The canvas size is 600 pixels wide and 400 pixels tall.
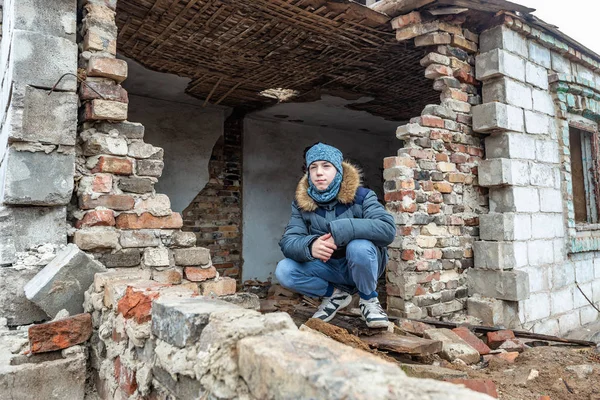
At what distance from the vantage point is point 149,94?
5590mm

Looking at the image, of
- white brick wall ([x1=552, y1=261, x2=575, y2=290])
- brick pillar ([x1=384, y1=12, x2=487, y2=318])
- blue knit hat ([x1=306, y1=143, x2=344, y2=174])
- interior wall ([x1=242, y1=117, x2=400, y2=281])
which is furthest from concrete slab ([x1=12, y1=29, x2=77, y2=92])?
white brick wall ([x1=552, y1=261, x2=575, y2=290])

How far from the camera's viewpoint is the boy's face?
2.62 metres

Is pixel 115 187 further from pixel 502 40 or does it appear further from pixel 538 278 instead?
pixel 538 278

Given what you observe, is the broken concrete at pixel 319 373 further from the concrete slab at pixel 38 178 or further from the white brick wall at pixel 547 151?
the white brick wall at pixel 547 151

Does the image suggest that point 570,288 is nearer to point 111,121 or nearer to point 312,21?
point 312,21

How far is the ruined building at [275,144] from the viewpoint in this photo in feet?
7.48

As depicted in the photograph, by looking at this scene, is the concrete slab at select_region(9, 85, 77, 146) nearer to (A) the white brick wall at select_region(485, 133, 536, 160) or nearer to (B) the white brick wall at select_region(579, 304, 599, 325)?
(A) the white brick wall at select_region(485, 133, 536, 160)

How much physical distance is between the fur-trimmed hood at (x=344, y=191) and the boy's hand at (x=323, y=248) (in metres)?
0.27

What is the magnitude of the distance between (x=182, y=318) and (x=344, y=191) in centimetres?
151

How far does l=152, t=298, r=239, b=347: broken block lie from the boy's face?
3.97 feet

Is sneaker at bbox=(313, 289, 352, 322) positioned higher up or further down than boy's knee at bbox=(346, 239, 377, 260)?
further down

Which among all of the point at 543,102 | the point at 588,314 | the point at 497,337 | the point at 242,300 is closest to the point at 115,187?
the point at 242,300

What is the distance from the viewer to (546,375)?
2467 mm

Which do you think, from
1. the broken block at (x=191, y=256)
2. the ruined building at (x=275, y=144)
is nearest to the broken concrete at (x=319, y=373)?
the ruined building at (x=275, y=144)
